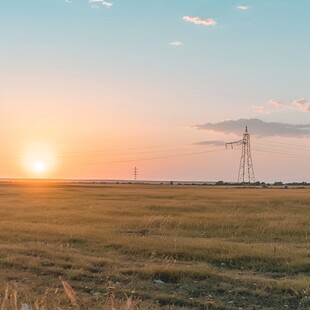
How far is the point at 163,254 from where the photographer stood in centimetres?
1719

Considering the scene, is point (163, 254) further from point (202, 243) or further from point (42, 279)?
point (42, 279)

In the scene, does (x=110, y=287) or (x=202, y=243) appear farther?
(x=202, y=243)

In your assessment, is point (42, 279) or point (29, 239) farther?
point (29, 239)

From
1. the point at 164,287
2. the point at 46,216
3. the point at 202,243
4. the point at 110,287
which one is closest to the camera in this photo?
the point at 110,287

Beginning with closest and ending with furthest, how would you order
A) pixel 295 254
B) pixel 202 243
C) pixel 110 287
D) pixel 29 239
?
pixel 110 287 < pixel 295 254 < pixel 202 243 < pixel 29 239

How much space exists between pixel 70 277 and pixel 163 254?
15.4 ft

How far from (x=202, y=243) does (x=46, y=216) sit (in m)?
14.2

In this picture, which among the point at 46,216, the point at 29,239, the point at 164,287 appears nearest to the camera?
the point at 164,287

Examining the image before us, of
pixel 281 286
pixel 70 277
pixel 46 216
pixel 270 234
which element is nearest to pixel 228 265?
pixel 281 286

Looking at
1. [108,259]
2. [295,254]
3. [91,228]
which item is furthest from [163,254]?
[91,228]

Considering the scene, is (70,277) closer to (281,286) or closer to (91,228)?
(281,286)

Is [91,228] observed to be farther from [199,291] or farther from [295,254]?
[199,291]

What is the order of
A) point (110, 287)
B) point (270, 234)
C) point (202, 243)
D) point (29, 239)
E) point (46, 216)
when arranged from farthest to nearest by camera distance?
point (46, 216) → point (270, 234) → point (29, 239) → point (202, 243) → point (110, 287)

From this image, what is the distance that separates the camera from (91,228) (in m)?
24.5
